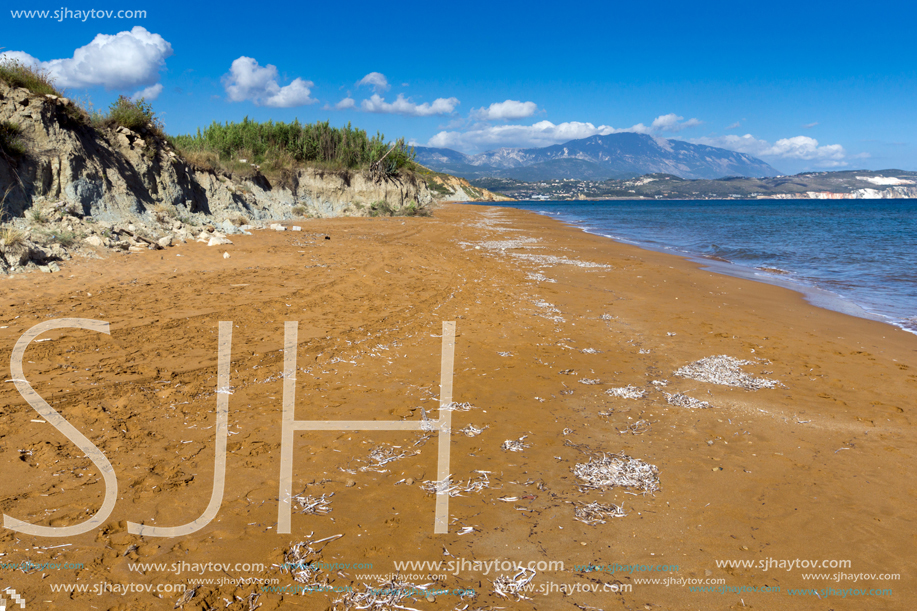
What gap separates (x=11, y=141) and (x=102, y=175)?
207 cm

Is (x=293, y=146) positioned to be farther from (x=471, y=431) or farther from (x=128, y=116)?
(x=471, y=431)

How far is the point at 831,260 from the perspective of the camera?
17219mm

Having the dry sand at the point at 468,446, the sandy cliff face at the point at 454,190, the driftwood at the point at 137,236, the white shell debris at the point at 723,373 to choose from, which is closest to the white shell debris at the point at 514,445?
the dry sand at the point at 468,446

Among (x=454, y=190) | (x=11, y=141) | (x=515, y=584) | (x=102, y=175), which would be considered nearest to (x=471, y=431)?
(x=515, y=584)

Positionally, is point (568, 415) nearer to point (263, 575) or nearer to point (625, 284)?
point (263, 575)

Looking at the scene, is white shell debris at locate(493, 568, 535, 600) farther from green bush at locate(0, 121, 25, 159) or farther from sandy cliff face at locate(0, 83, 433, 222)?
green bush at locate(0, 121, 25, 159)

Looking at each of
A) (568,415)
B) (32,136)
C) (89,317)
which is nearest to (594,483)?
(568,415)

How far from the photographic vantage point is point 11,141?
11.0 metres

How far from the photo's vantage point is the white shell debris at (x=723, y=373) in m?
5.31

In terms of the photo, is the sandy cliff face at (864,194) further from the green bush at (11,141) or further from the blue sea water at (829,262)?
the green bush at (11,141)

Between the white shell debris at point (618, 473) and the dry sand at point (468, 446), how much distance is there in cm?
7

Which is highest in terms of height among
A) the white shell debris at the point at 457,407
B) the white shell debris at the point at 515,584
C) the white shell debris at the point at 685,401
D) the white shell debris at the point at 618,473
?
the white shell debris at the point at 685,401

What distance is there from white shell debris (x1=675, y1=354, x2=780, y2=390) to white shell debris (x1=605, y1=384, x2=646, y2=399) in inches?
30.9

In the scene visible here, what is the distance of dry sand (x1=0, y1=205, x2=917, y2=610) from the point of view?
2.56m
